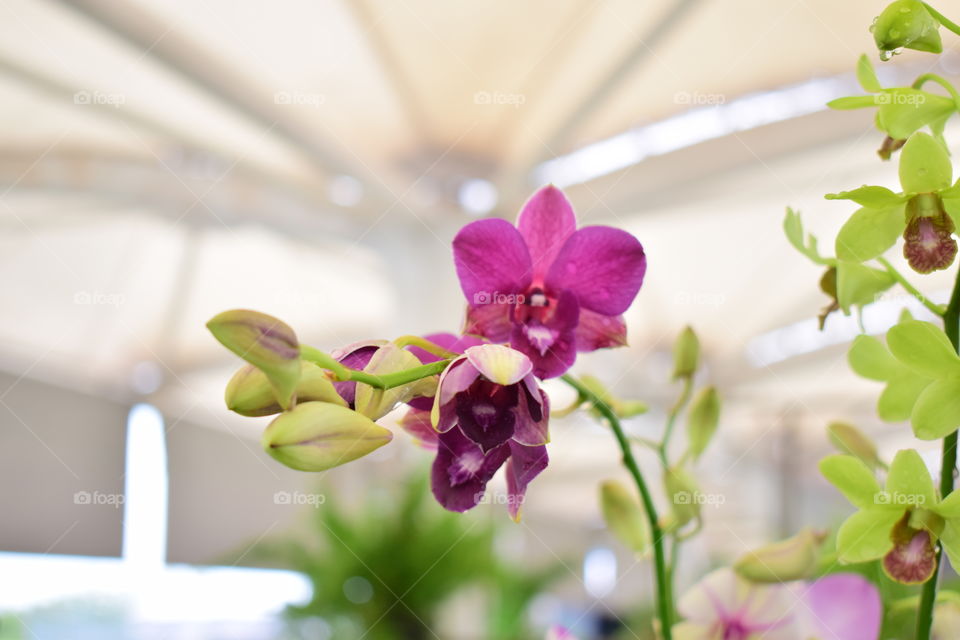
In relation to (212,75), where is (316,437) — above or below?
below

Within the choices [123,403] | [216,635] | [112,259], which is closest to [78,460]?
[123,403]

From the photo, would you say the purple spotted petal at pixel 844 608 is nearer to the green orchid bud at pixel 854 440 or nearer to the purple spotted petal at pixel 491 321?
the green orchid bud at pixel 854 440

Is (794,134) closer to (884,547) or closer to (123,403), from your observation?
(884,547)

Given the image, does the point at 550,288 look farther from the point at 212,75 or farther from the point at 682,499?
the point at 212,75

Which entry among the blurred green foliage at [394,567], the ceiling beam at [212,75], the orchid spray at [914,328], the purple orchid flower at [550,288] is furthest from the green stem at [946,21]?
the ceiling beam at [212,75]

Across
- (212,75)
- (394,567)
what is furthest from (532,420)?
(212,75)

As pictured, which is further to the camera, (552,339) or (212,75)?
(212,75)
